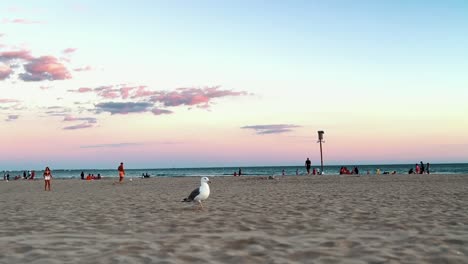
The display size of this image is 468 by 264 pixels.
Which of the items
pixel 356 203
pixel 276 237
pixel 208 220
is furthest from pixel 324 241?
pixel 356 203

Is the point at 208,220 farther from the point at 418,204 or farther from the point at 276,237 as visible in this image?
the point at 418,204

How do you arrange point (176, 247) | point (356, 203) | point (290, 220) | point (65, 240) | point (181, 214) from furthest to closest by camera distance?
point (356, 203), point (181, 214), point (290, 220), point (65, 240), point (176, 247)

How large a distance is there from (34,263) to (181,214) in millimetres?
7303

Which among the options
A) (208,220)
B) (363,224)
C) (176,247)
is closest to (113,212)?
(208,220)

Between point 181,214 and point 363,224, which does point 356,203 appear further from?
point 181,214

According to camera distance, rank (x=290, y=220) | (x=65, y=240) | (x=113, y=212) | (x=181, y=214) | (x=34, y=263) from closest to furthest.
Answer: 1. (x=34, y=263)
2. (x=65, y=240)
3. (x=290, y=220)
4. (x=181, y=214)
5. (x=113, y=212)

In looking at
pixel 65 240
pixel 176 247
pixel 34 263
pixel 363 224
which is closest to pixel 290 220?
pixel 363 224

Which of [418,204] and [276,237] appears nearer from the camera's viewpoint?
[276,237]

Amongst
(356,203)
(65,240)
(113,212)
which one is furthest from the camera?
(356,203)

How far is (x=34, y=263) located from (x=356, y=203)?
1275 cm

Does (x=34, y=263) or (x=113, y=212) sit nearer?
(x=34, y=263)

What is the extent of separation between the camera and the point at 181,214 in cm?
1508

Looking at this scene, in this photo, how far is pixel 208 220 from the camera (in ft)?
44.2

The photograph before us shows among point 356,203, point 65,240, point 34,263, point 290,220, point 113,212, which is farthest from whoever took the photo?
point 356,203
